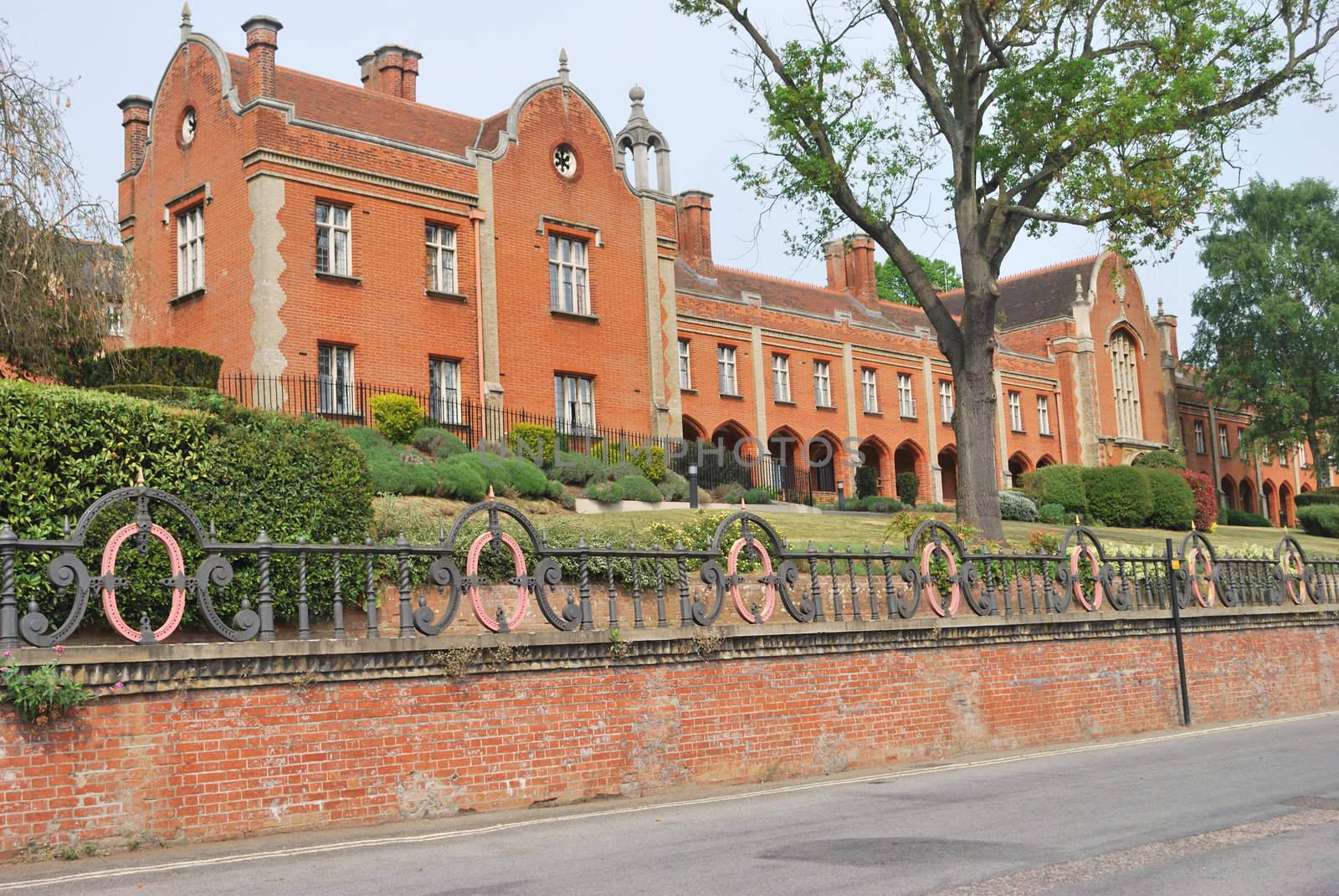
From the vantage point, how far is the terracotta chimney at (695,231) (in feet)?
157

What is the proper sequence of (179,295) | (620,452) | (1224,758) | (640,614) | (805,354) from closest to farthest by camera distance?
(640,614)
(1224,758)
(179,295)
(620,452)
(805,354)

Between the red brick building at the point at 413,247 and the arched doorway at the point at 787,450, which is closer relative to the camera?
the red brick building at the point at 413,247

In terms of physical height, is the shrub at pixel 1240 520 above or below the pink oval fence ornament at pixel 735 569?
above

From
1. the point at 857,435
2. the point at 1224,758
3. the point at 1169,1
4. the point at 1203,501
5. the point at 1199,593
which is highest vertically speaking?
the point at 1169,1

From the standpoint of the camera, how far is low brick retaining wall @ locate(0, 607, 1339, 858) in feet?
27.3

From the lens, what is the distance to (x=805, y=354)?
1804 inches

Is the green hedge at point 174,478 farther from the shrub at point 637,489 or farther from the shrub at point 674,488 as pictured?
the shrub at point 674,488

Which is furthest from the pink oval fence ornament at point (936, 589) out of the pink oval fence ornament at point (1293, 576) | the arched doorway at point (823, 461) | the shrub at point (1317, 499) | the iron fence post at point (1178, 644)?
the shrub at point (1317, 499)

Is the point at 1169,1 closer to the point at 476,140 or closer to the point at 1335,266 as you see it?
the point at 476,140

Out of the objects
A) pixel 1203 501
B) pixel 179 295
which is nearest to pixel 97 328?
pixel 179 295

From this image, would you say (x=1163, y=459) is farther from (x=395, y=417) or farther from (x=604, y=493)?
(x=395, y=417)

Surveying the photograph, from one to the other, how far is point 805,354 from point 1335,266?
79.1 ft

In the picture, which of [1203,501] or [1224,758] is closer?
[1224,758]

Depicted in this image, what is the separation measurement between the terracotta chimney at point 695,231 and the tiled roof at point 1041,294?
16056 millimetres
